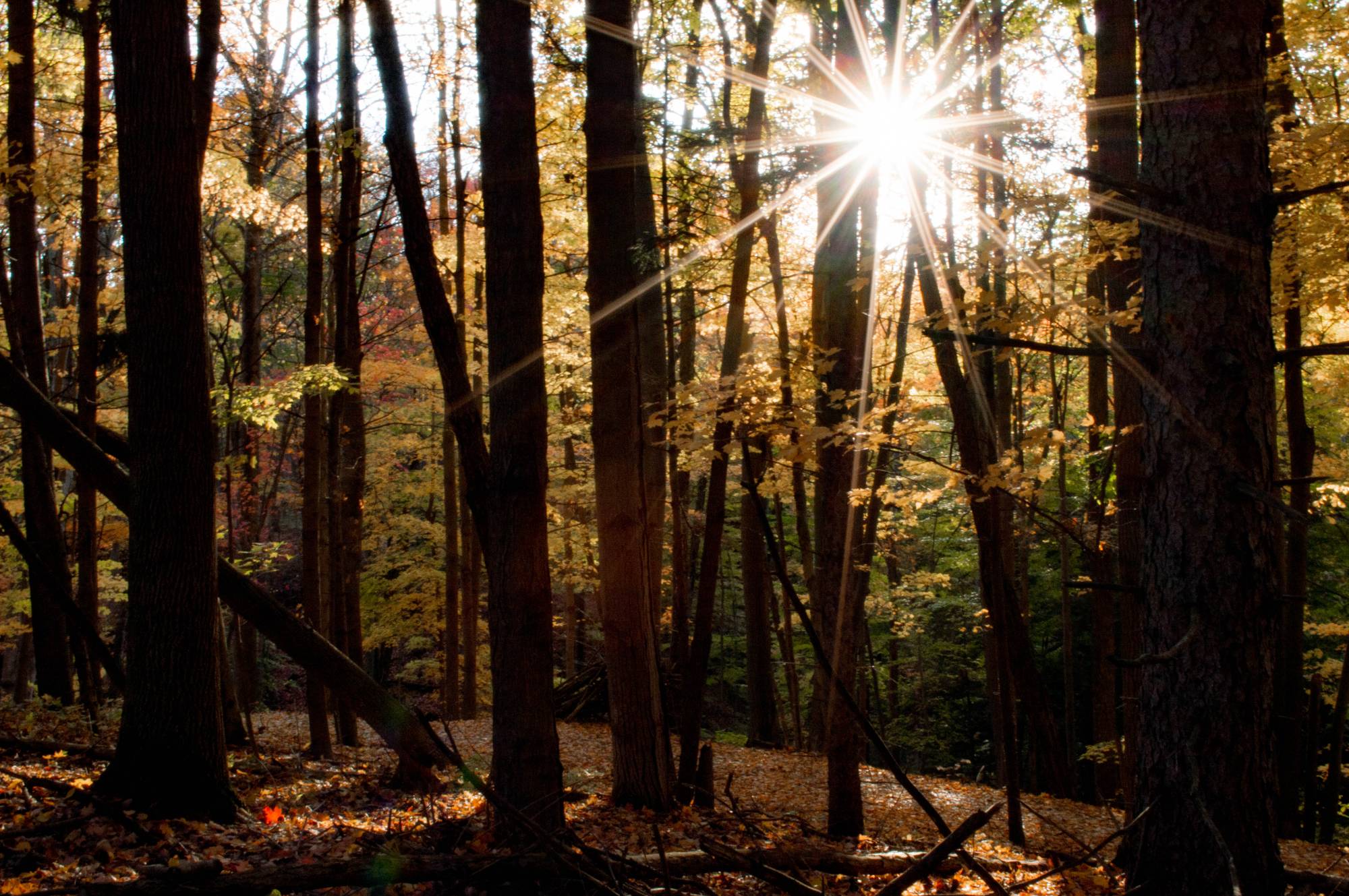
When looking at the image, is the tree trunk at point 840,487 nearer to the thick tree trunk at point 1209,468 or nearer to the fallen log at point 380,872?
the fallen log at point 380,872

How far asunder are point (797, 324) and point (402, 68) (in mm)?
9271

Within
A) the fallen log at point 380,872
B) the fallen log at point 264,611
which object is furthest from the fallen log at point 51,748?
the fallen log at point 380,872

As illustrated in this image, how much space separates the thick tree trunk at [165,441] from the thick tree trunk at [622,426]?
8.39 feet

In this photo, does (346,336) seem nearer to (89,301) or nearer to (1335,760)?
(89,301)

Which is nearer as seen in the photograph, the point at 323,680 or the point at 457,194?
the point at 323,680

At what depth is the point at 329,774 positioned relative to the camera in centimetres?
744

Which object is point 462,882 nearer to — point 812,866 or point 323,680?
point 812,866

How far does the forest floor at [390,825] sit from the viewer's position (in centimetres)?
420

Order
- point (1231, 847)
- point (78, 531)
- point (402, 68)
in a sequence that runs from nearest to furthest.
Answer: point (1231, 847) → point (402, 68) → point (78, 531)

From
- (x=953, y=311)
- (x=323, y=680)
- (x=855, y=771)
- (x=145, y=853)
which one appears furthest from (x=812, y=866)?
(x=323, y=680)

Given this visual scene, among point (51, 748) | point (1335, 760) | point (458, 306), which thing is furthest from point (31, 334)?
point (1335, 760)

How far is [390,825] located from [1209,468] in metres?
3.84

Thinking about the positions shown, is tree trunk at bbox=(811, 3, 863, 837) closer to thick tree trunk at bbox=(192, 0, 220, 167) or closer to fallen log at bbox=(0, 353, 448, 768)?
fallen log at bbox=(0, 353, 448, 768)

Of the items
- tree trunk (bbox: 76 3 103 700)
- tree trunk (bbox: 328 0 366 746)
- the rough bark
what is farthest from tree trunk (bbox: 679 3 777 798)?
tree trunk (bbox: 76 3 103 700)
